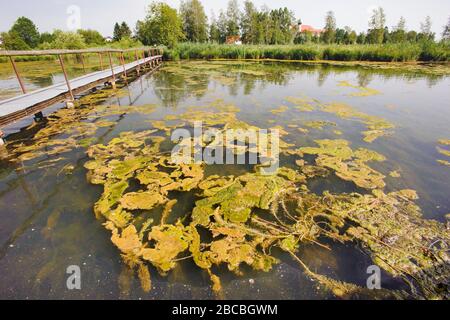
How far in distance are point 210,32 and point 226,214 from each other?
43188mm

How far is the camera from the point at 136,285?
1.74 meters

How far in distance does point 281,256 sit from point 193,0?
4059cm

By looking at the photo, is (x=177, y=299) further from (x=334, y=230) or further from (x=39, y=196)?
(x=39, y=196)

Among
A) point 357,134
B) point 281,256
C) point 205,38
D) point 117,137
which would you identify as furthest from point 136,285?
point 205,38

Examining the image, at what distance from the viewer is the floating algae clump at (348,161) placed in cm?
301

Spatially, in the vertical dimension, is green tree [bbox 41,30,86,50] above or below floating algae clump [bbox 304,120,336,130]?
above

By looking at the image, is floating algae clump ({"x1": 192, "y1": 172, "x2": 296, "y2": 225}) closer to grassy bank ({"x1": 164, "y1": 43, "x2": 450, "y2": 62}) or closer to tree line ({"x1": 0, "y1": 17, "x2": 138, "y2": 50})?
grassy bank ({"x1": 164, "y1": 43, "x2": 450, "y2": 62})

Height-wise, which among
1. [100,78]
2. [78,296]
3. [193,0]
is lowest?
[78,296]

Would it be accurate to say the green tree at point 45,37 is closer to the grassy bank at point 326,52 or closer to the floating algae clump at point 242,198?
the grassy bank at point 326,52

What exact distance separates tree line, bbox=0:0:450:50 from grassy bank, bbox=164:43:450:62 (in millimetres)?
4076

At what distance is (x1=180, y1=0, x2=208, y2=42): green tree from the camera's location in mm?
33812

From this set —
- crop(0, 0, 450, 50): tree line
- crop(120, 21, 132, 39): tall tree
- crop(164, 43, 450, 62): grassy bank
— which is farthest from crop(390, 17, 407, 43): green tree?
crop(120, 21, 132, 39): tall tree

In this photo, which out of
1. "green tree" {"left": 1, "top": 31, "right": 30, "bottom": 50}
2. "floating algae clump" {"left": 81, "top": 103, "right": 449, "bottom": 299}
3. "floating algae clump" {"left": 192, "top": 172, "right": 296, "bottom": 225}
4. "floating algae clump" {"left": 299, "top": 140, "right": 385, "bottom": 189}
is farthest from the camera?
"green tree" {"left": 1, "top": 31, "right": 30, "bottom": 50}

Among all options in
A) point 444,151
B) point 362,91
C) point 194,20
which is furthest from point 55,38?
point 444,151
